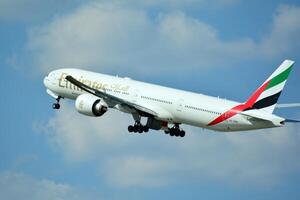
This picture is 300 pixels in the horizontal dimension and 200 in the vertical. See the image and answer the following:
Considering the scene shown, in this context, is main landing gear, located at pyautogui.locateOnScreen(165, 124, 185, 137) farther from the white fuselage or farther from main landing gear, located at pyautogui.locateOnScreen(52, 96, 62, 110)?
main landing gear, located at pyautogui.locateOnScreen(52, 96, 62, 110)

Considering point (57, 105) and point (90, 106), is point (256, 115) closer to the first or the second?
point (90, 106)

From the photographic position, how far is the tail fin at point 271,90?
91.6 metres

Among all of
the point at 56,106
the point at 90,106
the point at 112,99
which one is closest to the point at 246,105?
the point at 112,99

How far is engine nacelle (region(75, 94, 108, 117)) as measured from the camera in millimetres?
99000

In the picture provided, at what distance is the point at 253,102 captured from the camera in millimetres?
92125

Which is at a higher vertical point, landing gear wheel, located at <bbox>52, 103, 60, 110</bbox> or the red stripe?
landing gear wheel, located at <bbox>52, 103, 60, 110</bbox>

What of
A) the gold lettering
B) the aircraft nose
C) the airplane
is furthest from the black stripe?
the aircraft nose

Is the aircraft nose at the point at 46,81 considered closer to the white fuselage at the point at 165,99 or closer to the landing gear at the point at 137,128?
the white fuselage at the point at 165,99

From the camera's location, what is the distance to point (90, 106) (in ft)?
325

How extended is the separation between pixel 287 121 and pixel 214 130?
779cm

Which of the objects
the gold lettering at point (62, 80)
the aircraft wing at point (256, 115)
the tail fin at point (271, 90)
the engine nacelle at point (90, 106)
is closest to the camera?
the aircraft wing at point (256, 115)

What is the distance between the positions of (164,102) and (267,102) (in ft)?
38.1

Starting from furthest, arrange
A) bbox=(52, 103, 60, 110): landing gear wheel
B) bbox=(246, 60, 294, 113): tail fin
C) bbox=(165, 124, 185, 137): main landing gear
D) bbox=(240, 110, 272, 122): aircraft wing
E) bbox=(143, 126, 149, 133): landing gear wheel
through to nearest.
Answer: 1. bbox=(52, 103, 60, 110): landing gear wheel
2. bbox=(165, 124, 185, 137): main landing gear
3. bbox=(143, 126, 149, 133): landing gear wheel
4. bbox=(246, 60, 294, 113): tail fin
5. bbox=(240, 110, 272, 122): aircraft wing

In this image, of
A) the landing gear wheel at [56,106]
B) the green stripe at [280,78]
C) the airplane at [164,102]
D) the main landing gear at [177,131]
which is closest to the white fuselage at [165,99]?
the airplane at [164,102]
